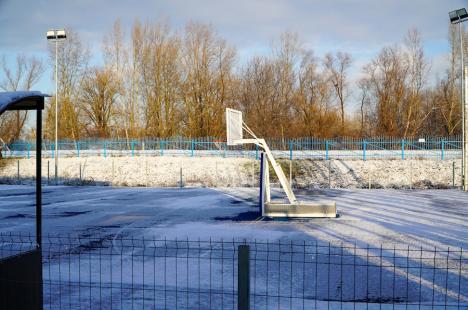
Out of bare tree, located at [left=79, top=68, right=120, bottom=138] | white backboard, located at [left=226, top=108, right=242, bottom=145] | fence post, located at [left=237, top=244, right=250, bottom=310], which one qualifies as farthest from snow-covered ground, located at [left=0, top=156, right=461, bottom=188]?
fence post, located at [left=237, top=244, right=250, bottom=310]

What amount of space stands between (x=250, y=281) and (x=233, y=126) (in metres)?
10.1

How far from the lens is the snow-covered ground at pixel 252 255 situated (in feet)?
22.3

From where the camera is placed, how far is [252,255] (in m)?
9.77

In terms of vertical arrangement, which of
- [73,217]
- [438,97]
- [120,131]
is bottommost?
[73,217]

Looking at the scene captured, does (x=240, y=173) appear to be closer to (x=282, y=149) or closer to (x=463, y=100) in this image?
(x=282, y=149)

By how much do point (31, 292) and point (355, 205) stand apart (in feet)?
49.6

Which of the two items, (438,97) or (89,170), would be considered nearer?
(89,170)

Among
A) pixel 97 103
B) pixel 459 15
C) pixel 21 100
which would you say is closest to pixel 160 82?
pixel 97 103

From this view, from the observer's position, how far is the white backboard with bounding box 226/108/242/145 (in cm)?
1662

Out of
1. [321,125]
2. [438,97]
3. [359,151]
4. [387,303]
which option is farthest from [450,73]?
[387,303]

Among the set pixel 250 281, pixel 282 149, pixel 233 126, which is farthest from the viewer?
pixel 282 149

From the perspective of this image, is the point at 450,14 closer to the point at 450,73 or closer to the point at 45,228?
the point at 45,228

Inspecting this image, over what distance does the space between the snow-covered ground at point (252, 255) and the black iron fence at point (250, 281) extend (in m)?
0.02

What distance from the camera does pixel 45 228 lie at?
13.2 m
